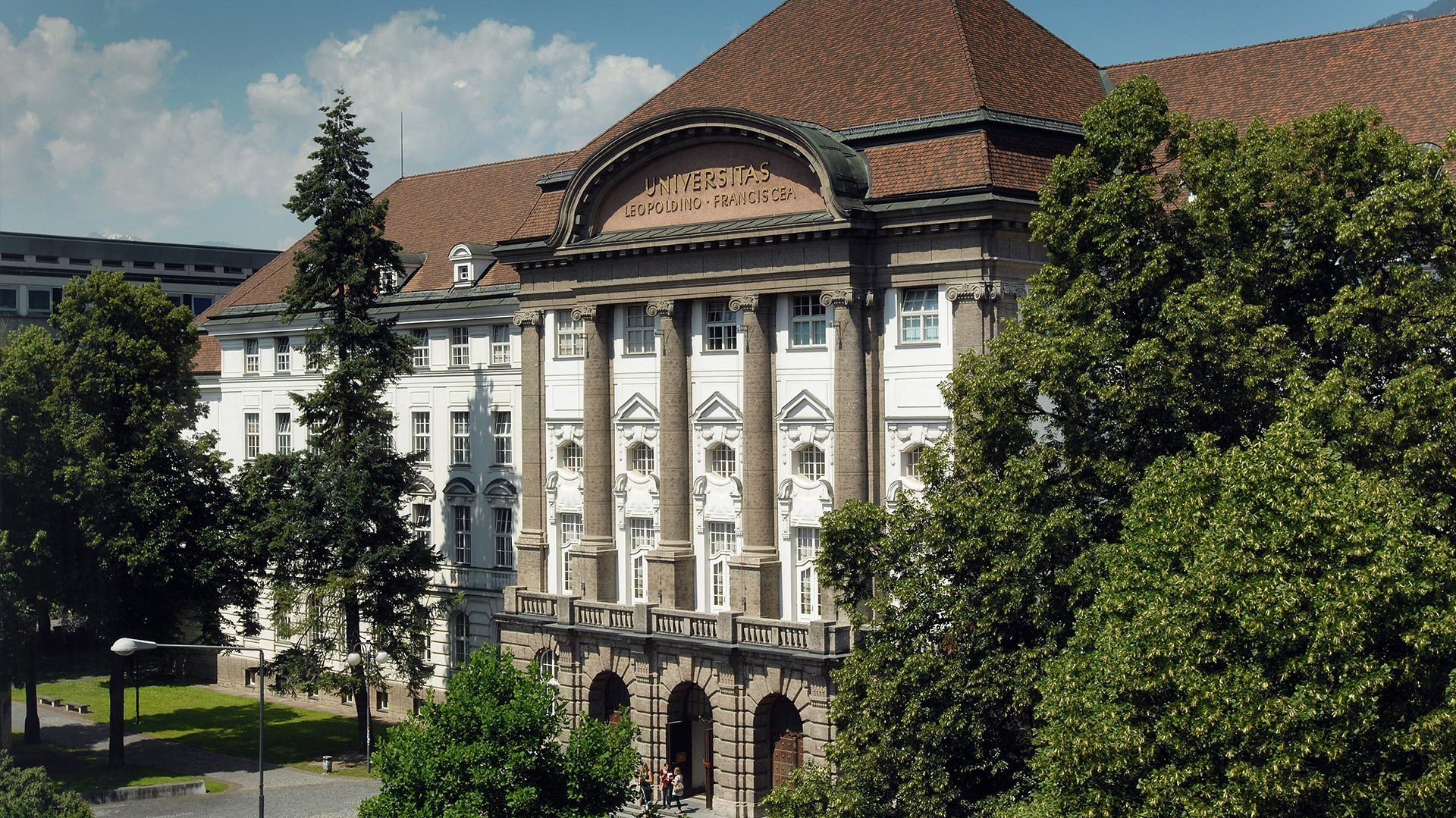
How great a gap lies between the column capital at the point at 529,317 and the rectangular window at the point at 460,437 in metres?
8.92

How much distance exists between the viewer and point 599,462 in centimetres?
6338

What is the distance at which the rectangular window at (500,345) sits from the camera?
7262cm

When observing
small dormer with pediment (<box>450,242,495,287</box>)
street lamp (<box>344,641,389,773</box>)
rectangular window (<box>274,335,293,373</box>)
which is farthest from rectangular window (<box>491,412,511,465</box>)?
rectangular window (<box>274,335,293,373</box>)

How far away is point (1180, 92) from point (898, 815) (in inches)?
1234

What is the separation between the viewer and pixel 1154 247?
4262 centimetres

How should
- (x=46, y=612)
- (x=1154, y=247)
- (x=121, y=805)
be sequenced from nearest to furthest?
(x=1154, y=247), (x=121, y=805), (x=46, y=612)

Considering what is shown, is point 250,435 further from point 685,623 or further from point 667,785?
point 667,785

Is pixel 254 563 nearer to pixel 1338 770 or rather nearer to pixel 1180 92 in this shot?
pixel 1180 92

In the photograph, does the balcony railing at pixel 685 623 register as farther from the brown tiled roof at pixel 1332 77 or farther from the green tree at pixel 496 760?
the brown tiled roof at pixel 1332 77

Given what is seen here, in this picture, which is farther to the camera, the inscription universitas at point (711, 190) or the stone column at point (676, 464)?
the stone column at point (676, 464)

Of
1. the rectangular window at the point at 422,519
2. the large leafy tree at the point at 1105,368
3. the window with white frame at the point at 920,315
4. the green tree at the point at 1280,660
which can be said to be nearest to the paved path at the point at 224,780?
the rectangular window at the point at 422,519

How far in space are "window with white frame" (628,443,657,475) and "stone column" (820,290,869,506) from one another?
8610 millimetres

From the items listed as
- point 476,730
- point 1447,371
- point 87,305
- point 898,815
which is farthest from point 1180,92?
point 87,305

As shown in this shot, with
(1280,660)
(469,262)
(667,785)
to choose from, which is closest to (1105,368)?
(1280,660)
